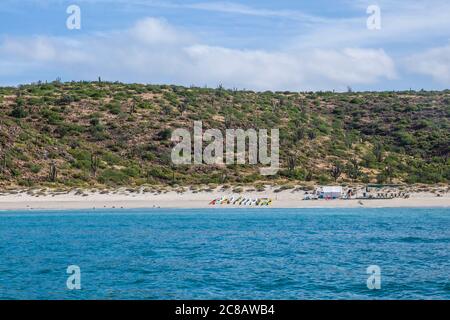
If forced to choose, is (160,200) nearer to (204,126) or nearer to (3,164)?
(3,164)

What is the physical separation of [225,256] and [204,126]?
2348 inches

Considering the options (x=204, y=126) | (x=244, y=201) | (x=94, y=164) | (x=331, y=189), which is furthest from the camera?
(x=204, y=126)

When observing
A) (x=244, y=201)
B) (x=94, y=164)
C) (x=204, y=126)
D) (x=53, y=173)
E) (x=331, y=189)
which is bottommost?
(x=244, y=201)

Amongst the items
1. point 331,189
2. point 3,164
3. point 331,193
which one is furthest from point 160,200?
point 3,164

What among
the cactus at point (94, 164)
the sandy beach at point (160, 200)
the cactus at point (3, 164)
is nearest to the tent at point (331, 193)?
the sandy beach at point (160, 200)

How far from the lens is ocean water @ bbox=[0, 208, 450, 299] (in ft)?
74.7

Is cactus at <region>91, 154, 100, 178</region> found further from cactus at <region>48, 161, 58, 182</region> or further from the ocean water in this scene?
the ocean water

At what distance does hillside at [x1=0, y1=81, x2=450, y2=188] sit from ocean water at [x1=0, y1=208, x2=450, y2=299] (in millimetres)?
20328

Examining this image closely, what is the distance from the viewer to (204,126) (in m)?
89.1

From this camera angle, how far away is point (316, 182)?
2808 inches

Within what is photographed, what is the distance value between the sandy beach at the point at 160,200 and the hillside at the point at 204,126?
468cm
